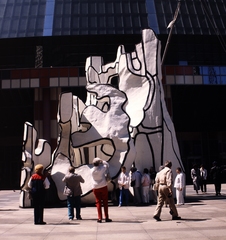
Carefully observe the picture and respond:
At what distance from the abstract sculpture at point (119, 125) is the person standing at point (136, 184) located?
38 centimetres

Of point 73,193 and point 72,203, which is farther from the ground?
point 73,193

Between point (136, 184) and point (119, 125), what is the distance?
2393 mm

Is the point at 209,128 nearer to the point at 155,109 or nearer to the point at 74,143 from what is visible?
the point at 155,109

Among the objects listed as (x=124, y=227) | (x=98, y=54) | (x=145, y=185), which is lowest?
(x=124, y=227)

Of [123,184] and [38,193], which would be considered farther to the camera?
[123,184]

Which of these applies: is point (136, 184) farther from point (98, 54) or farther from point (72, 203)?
point (98, 54)

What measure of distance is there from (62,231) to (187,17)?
3444 cm

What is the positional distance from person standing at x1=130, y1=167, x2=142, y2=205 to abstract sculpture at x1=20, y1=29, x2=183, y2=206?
376 mm

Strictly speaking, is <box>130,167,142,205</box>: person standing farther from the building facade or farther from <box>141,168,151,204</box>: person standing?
the building facade

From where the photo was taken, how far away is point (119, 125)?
16062 millimetres

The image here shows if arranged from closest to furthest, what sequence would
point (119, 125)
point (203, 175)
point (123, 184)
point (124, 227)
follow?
point (124, 227)
point (123, 184)
point (119, 125)
point (203, 175)

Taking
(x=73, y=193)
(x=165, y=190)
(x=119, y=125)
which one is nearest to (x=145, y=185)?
(x=119, y=125)

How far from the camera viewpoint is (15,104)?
4088cm

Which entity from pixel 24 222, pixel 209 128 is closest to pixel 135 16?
pixel 209 128
